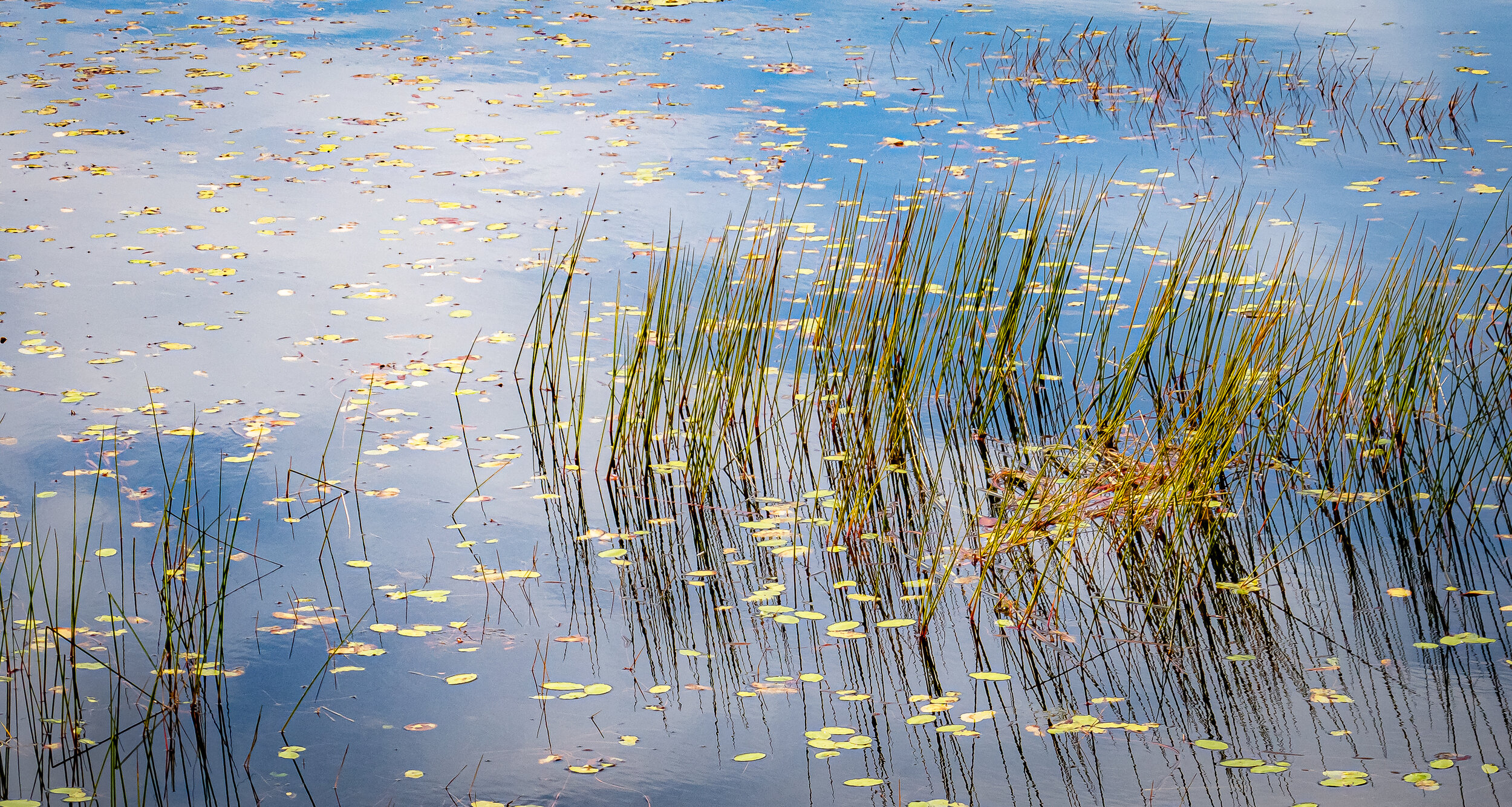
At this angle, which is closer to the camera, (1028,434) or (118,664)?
(118,664)

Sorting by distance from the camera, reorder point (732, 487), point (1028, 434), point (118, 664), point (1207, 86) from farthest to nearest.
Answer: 1. point (1207, 86)
2. point (1028, 434)
3. point (732, 487)
4. point (118, 664)

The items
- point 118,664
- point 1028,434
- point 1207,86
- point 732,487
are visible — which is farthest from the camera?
point 1207,86

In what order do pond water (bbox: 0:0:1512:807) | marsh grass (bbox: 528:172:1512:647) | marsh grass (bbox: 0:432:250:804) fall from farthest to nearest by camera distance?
marsh grass (bbox: 528:172:1512:647) → pond water (bbox: 0:0:1512:807) → marsh grass (bbox: 0:432:250:804)

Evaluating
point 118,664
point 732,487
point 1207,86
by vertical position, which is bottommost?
point 118,664

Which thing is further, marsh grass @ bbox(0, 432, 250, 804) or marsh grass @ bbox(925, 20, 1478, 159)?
marsh grass @ bbox(925, 20, 1478, 159)

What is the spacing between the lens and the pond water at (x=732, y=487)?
2205 millimetres

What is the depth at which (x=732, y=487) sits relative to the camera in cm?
322

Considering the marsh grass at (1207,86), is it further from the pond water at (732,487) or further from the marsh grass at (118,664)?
the marsh grass at (118,664)

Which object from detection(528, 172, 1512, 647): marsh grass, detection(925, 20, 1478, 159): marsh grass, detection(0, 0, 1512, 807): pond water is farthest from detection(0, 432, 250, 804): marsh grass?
detection(925, 20, 1478, 159): marsh grass

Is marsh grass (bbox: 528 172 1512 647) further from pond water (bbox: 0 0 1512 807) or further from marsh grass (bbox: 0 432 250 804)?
marsh grass (bbox: 0 432 250 804)

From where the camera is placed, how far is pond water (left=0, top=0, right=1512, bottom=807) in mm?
2205

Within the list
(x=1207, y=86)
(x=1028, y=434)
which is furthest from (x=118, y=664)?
(x=1207, y=86)

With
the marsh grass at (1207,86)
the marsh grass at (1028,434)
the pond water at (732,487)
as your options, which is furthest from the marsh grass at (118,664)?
the marsh grass at (1207,86)

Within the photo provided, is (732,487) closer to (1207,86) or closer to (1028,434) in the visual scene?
(1028,434)
